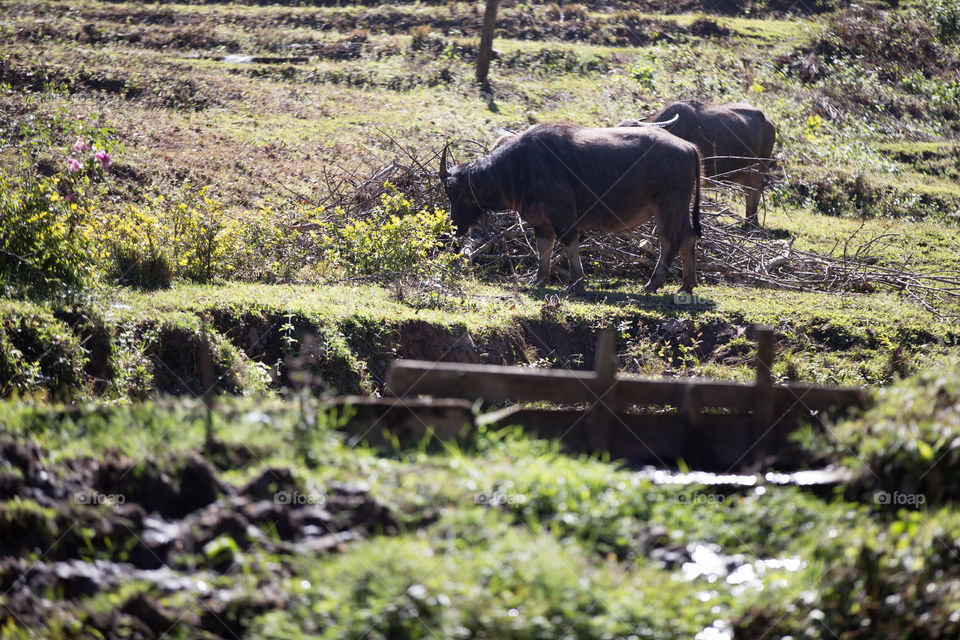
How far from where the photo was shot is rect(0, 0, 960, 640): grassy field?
18.1ft

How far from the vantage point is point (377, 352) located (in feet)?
36.9

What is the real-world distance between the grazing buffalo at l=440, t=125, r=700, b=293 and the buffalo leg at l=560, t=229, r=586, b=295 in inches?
0.5

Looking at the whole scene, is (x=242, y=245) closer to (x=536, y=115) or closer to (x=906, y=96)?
(x=536, y=115)

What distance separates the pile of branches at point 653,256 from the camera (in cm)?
1491

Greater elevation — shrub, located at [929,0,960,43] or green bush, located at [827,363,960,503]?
shrub, located at [929,0,960,43]

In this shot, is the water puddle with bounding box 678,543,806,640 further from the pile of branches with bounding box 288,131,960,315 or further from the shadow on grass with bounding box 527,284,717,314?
the pile of branches with bounding box 288,131,960,315

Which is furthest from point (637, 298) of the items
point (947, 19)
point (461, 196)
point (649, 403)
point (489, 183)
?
point (947, 19)

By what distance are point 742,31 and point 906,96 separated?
542cm

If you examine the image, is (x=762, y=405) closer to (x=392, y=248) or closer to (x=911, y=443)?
(x=911, y=443)

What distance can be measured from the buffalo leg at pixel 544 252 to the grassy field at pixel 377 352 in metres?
0.27

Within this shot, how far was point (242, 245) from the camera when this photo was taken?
13.3 meters

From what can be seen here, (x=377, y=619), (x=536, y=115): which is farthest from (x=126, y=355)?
(x=536, y=115)

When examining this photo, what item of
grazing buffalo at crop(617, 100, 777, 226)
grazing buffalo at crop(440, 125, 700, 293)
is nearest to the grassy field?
grazing buffalo at crop(440, 125, 700, 293)

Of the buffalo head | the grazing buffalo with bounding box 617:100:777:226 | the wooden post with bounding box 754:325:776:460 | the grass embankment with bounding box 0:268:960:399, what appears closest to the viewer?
the wooden post with bounding box 754:325:776:460
